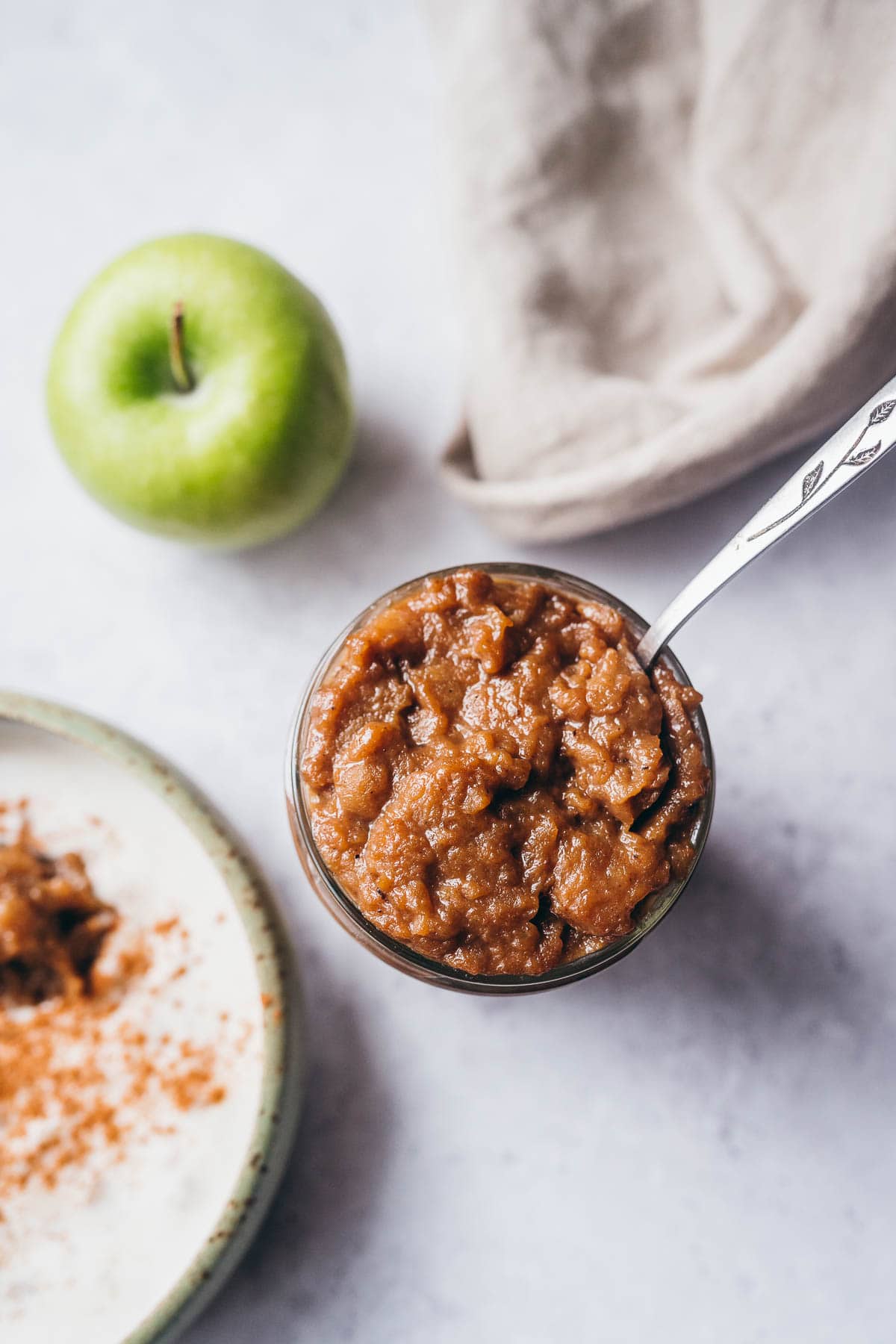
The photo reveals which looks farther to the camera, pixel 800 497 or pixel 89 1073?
pixel 89 1073

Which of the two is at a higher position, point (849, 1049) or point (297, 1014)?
point (297, 1014)

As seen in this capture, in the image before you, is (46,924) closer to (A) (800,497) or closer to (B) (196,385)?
(B) (196,385)

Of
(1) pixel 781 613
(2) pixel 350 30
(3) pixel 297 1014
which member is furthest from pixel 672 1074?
(2) pixel 350 30

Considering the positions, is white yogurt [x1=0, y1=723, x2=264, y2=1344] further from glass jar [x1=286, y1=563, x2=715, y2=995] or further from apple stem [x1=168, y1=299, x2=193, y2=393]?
apple stem [x1=168, y1=299, x2=193, y2=393]

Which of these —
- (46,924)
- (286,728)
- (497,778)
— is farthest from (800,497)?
(46,924)

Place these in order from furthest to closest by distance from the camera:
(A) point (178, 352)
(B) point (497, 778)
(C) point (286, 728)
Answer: (C) point (286, 728) < (A) point (178, 352) < (B) point (497, 778)

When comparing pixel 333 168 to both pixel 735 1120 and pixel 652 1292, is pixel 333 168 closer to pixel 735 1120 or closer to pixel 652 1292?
pixel 735 1120
